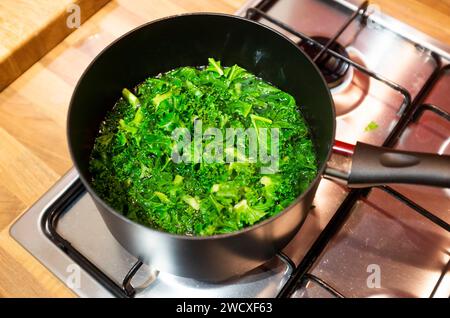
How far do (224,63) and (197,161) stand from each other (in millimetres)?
327

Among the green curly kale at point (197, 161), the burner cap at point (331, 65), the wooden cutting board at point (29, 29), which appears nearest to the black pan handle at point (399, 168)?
the green curly kale at point (197, 161)

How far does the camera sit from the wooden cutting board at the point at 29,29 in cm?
125

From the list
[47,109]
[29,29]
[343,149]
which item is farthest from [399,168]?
[29,29]

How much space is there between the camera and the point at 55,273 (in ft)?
3.40

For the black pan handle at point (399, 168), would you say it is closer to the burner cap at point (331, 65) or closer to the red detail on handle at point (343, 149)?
the red detail on handle at point (343, 149)

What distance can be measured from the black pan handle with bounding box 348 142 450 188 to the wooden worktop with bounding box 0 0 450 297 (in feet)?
2.06

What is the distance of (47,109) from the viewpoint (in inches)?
49.5

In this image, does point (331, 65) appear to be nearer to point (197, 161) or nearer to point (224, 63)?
point (224, 63)

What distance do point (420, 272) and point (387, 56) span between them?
597mm

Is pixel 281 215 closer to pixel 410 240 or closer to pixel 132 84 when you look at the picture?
pixel 410 240

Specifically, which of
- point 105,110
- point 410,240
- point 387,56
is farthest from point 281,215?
point 387,56

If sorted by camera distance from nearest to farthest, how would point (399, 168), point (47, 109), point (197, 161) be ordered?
point (399, 168) → point (197, 161) → point (47, 109)

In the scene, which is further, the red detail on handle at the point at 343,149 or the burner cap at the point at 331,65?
the burner cap at the point at 331,65

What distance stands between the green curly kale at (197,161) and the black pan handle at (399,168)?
0.56ft
